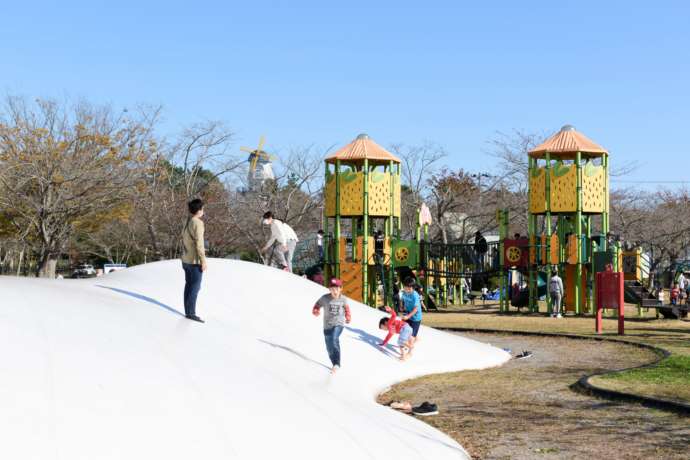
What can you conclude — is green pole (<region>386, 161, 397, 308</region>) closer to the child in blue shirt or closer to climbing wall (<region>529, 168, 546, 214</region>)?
climbing wall (<region>529, 168, 546, 214</region>)

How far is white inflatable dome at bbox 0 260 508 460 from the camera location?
249 inches

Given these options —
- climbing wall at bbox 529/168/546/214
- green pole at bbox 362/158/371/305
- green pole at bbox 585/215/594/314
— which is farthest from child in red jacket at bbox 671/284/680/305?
green pole at bbox 362/158/371/305

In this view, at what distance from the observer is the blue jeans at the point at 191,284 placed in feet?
37.4

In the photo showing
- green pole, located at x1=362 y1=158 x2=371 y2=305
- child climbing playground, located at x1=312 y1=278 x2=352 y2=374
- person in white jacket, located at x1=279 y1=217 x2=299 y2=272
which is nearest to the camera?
child climbing playground, located at x1=312 y1=278 x2=352 y2=374

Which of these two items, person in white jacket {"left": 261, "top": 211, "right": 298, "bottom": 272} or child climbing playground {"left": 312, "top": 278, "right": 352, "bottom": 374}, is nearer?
child climbing playground {"left": 312, "top": 278, "right": 352, "bottom": 374}

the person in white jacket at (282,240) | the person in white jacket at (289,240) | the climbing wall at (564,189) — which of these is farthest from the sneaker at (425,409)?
the climbing wall at (564,189)

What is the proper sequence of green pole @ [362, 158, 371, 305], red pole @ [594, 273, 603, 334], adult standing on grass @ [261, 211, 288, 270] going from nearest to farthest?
adult standing on grass @ [261, 211, 288, 270], red pole @ [594, 273, 603, 334], green pole @ [362, 158, 371, 305]

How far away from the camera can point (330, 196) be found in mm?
33875

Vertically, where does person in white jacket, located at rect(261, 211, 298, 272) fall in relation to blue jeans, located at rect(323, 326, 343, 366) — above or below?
above

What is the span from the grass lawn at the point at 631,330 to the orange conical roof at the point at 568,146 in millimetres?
6322

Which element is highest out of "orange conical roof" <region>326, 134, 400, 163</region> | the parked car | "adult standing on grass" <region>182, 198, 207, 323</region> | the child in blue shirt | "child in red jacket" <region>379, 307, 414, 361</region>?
"orange conical roof" <region>326, 134, 400, 163</region>

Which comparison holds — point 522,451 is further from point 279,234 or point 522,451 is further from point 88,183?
point 88,183

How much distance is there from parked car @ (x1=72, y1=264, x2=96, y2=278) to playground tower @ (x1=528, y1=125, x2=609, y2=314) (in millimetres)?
37174

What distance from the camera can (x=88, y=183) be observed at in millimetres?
32094
